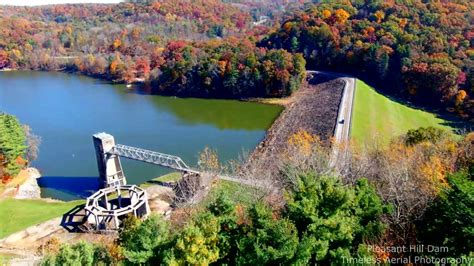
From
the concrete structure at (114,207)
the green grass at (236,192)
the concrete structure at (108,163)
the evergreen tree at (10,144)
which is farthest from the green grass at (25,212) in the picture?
the green grass at (236,192)

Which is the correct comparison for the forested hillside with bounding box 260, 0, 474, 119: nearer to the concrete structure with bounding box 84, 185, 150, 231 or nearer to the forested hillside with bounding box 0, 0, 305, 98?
the forested hillside with bounding box 0, 0, 305, 98

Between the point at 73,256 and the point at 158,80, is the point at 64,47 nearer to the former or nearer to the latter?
the point at 158,80

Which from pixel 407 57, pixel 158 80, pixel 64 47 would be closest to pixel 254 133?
pixel 407 57

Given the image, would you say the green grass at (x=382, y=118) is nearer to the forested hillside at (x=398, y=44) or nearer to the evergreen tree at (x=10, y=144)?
the forested hillside at (x=398, y=44)

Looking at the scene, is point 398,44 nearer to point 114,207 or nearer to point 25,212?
point 114,207

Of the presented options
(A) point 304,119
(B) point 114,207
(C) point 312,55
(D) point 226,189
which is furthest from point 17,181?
(C) point 312,55

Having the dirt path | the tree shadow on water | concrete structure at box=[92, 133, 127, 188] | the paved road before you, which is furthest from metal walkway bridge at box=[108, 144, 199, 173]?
the paved road
